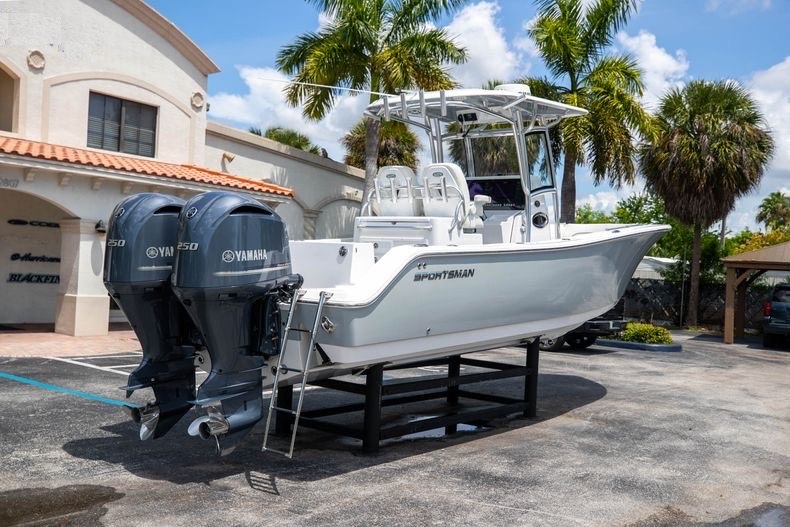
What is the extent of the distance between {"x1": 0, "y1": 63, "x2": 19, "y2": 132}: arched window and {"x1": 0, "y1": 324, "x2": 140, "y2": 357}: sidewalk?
365cm

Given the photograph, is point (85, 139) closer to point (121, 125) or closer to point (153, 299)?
point (121, 125)

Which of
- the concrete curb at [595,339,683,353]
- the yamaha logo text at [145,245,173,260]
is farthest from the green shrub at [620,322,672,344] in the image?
the yamaha logo text at [145,245,173,260]

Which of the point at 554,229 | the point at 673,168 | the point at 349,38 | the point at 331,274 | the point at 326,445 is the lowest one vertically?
the point at 326,445

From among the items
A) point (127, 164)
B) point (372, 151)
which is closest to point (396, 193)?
point (127, 164)

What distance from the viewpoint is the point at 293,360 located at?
592cm

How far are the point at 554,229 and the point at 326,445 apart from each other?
3407 mm

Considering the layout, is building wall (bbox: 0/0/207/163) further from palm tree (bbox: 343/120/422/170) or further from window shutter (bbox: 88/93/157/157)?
palm tree (bbox: 343/120/422/170)

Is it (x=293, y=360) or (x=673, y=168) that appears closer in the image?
(x=293, y=360)

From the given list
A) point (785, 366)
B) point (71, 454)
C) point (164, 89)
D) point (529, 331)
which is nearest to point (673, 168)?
point (785, 366)

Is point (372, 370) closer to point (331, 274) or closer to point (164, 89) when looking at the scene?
point (331, 274)

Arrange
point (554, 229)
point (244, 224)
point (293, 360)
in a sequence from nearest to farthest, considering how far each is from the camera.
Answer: point (244, 224) → point (293, 360) → point (554, 229)

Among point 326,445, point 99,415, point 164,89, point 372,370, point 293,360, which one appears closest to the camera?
point 293,360

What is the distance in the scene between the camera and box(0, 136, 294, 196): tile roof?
505 inches

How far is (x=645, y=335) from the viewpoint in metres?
15.6
